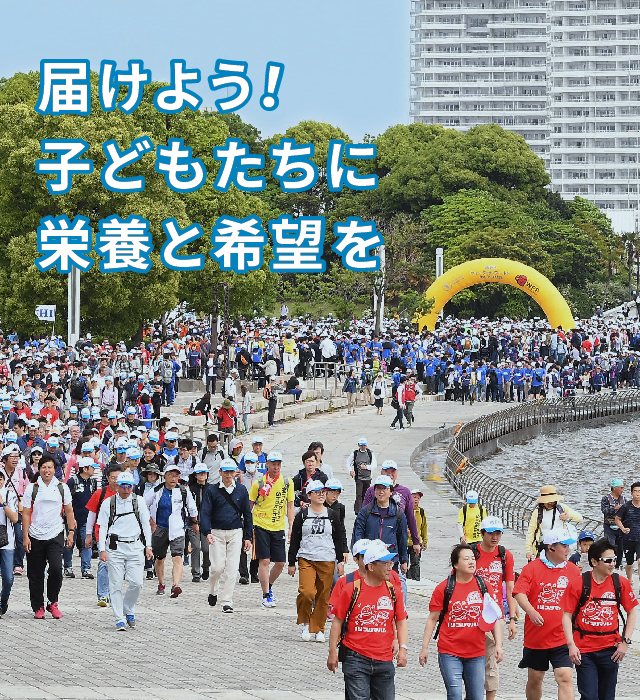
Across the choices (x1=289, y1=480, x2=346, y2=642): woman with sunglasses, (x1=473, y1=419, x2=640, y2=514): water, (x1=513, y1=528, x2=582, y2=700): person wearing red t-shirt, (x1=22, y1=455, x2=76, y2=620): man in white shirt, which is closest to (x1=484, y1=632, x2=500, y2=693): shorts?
(x1=513, y1=528, x2=582, y2=700): person wearing red t-shirt

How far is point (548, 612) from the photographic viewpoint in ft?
33.1

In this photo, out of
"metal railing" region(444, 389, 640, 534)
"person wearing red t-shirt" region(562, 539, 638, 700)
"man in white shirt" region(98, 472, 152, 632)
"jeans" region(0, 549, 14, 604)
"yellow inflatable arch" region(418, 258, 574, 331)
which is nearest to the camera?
"person wearing red t-shirt" region(562, 539, 638, 700)

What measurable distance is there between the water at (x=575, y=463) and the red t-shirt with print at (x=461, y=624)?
2178 centimetres

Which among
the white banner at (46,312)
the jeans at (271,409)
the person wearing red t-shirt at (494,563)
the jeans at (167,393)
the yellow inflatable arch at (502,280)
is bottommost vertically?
the person wearing red t-shirt at (494,563)

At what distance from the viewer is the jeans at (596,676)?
32.1 feet

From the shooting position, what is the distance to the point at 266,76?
138ft

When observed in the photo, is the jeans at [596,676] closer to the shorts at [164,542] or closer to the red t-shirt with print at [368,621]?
the red t-shirt with print at [368,621]

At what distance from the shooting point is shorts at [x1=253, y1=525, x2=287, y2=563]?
14.7 meters

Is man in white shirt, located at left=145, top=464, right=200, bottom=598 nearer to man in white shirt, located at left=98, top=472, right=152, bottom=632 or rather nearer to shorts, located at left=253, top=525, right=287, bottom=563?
shorts, located at left=253, top=525, right=287, bottom=563

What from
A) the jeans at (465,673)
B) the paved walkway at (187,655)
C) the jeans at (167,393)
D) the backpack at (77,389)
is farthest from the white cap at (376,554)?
the jeans at (167,393)

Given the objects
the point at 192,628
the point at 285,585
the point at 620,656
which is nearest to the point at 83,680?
the point at 192,628

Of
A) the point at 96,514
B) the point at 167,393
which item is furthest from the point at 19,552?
the point at 167,393

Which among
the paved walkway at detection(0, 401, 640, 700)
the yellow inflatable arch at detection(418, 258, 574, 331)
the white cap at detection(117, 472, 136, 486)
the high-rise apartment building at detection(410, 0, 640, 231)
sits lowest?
the paved walkway at detection(0, 401, 640, 700)

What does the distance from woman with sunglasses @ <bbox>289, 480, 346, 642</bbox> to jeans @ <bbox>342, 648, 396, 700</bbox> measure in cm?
382
